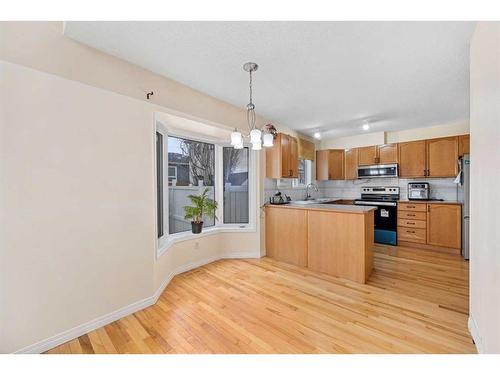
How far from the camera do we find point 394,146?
4.70 m

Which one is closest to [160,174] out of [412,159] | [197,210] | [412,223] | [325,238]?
[197,210]

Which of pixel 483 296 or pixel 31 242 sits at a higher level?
pixel 31 242

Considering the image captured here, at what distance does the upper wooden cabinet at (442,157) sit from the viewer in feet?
13.4

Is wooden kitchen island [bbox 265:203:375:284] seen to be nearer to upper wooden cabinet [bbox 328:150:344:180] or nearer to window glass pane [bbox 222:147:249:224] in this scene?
window glass pane [bbox 222:147:249:224]

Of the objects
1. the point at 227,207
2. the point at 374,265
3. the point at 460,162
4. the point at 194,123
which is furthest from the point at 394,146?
the point at 194,123

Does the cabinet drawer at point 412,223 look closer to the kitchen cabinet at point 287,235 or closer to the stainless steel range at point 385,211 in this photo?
the stainless steel range at point 385,211

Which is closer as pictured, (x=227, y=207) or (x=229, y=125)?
(x=229, y=125)

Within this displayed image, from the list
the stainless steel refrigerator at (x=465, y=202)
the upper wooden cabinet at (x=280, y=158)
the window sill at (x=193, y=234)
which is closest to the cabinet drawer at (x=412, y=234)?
the stainless steel refrigerator at (x=465, y=202)

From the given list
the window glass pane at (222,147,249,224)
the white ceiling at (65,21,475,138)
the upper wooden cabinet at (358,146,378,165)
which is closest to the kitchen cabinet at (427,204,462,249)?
the upper wooden cabinet at (358,146,378,165)

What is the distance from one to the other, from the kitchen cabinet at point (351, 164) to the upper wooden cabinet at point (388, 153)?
49cm

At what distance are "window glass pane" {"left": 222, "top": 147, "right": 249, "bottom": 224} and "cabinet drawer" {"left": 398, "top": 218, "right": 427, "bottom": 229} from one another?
313 cm

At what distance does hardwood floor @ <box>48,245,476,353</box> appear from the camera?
67.5 inches

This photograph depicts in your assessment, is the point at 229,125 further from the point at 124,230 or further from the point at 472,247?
the point at 472,247

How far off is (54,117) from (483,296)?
131 inches
